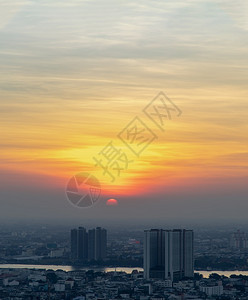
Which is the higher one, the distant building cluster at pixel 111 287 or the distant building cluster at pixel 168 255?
the distant building cluster at pixel 168 255

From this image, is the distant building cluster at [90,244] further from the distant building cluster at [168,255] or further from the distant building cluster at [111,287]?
the distant building cluster at [168,255]

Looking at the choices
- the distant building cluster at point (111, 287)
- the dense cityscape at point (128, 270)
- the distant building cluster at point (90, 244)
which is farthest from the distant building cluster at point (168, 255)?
the distant building cluster at point (90, 244)

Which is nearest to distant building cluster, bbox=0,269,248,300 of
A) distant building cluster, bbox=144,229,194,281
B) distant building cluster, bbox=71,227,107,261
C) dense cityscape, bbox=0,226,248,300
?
Answer: dense cityscape, bbox=0,226,248,300

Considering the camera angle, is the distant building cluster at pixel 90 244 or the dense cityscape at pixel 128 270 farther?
the distant building cluster at pixel 90 244

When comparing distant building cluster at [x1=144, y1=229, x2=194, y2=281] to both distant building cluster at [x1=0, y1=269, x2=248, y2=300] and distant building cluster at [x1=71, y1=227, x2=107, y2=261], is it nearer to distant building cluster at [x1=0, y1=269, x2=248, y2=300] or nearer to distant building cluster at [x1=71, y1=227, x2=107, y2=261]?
distant building cluster at [x1=0, y1=269, x2=248, y2=300]

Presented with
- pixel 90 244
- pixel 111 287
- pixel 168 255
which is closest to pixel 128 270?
pixel 90 244

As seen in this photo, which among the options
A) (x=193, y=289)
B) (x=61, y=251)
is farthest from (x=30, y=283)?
(x=61, y=251)
